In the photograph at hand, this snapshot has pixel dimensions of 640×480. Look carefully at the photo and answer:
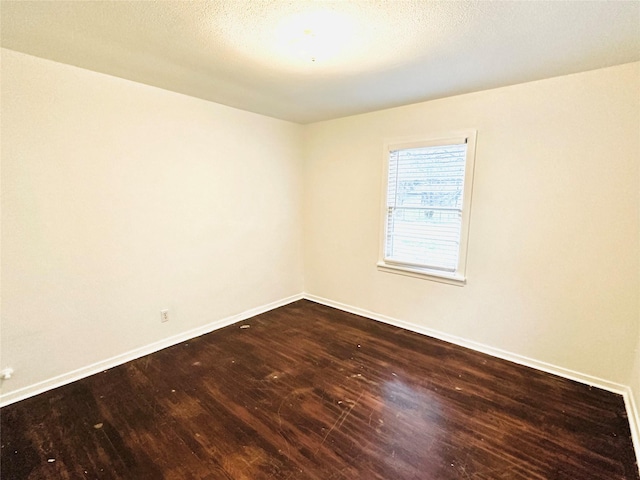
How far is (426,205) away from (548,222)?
104cm

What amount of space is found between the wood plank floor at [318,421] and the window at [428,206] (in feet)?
3.08

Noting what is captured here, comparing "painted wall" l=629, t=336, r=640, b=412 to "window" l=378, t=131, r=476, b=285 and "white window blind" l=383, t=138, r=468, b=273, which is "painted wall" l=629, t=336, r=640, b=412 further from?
"white window blind" l=383, t=138, r=468, b=273

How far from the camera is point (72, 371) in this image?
8.02 feet

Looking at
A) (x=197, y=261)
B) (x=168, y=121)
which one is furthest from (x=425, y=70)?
(x=197, y=261)

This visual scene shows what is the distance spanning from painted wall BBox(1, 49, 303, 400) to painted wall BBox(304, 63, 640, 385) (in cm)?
181

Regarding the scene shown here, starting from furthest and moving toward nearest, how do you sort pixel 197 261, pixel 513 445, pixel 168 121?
pixel 197 261
pixel 168 121
pixel 513 445

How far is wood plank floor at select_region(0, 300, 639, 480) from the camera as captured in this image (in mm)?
1671

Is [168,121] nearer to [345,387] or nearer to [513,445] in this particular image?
[345,387]

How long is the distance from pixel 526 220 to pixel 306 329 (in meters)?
2.41

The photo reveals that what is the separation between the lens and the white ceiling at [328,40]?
153cm

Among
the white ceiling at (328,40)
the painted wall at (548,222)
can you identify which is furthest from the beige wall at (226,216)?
the white ceiling at (328,40)

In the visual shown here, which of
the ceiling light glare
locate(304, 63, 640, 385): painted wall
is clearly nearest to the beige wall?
locate(304, 63, 640, 385): painted wall

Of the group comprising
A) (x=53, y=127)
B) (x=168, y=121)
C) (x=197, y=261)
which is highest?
(x=168, y=121)

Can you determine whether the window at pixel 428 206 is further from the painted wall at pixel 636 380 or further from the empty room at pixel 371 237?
the painted wall at pixel 636 380
